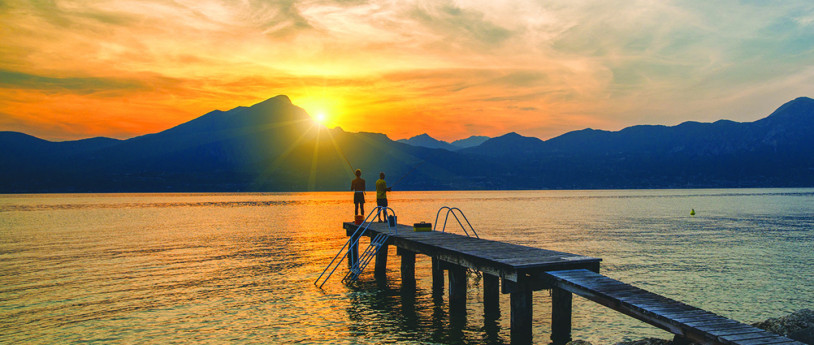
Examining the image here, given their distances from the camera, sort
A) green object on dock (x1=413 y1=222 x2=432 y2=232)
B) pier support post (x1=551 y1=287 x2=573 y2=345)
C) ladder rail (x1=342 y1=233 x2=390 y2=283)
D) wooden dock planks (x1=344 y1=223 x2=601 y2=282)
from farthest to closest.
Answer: green object on dock (x1=413 y1=222 x2=432 y2=232), ladder rail (x1=342 y1=233 x2=390 y2=283), pier support post (x1=551 y1=287 x2=573 y2=345), wooden dock planks (x1=344 y1=223 x2=601 y2=282)

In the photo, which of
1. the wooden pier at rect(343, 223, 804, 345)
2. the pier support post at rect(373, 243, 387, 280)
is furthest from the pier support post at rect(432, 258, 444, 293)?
the pier support post at rect(373, 243, 387, 280)

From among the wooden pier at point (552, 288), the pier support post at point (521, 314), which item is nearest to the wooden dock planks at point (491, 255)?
the wooden pier at point (552, 288)

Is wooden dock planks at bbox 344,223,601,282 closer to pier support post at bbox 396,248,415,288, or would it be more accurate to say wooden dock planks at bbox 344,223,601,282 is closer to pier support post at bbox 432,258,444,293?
pier support post at bbox 396,248,415,288

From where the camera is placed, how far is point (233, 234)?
43.7 m

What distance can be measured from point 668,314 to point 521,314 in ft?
13.3

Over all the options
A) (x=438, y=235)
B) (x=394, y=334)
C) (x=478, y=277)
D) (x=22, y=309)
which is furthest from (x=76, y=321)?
(x=478, y=277)

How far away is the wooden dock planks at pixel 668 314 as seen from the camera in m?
8.45

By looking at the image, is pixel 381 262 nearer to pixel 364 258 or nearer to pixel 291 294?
pixel 364 258

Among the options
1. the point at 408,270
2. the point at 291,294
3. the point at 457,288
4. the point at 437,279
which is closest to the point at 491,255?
the point at 457,288

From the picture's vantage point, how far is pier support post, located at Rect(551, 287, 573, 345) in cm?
1292

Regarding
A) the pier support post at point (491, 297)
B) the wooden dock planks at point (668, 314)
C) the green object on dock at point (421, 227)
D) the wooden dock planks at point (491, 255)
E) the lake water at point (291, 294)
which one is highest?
the green object on dock at point (421, 227)

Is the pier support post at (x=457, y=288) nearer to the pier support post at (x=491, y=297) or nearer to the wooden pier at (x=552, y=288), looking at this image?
the wooden pier at (x=552, y=288)

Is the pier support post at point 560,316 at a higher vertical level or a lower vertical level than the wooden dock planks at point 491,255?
lower

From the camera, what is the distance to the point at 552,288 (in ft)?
42.2
